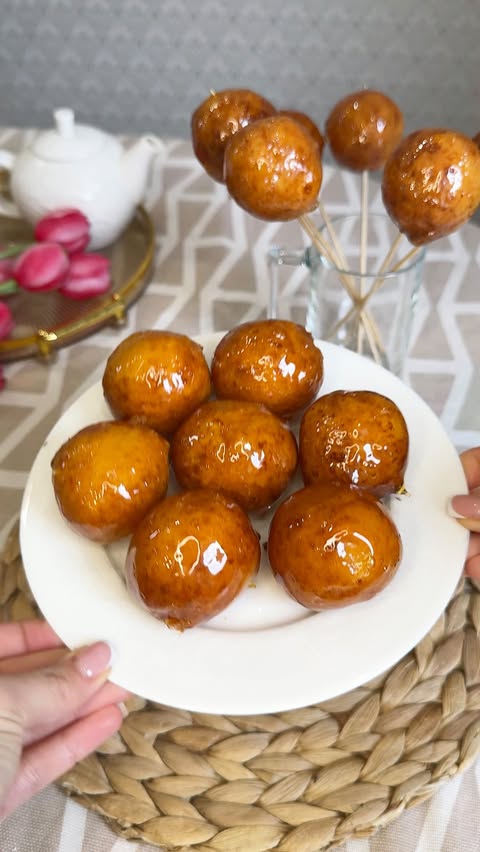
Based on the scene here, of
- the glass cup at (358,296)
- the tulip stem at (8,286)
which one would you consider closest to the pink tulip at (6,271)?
the tulip stem at (8,286)

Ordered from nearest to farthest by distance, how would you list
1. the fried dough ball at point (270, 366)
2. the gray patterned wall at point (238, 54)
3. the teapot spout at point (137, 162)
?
the fried dough ball at point (270, 366) < the teapot spout at point (137, 162) < the gray patterned wall at point (238, 54)

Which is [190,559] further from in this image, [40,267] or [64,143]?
[64,143]

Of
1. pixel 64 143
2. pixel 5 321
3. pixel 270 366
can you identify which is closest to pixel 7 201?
pixel 64 143

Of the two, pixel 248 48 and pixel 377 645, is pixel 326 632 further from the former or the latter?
pixel 248 48

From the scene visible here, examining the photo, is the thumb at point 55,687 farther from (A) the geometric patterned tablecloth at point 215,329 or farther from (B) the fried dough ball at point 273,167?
(B) the fried dough ball at point 273,167

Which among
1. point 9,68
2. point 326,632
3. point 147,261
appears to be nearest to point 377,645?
point 326,632

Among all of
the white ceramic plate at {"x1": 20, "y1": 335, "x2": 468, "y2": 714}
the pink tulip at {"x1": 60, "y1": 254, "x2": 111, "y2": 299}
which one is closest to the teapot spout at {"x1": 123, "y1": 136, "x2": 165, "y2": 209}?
the pink tulip at {"x1": 60, "y1": 254, "x2": 111, "y2": 299}

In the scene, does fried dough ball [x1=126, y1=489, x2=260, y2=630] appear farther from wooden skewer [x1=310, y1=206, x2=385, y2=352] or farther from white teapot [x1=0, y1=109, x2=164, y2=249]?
Answer: white teapot [x1=0, y1=109, x2=164, y2=249]

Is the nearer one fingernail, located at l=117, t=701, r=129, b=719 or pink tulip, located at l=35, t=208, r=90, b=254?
fingernail, located at l=117, t=701, r=129, b=719
